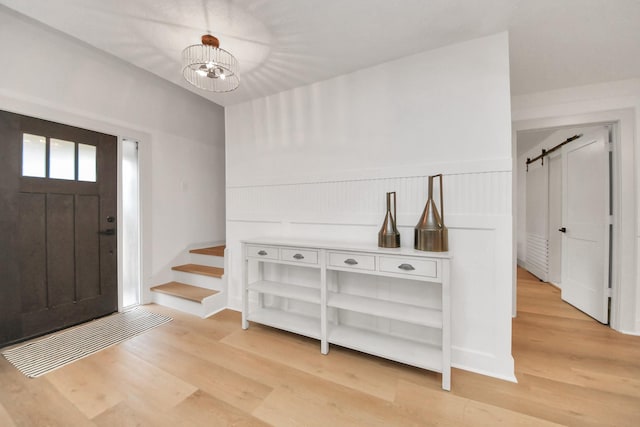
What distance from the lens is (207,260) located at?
10.7 ft

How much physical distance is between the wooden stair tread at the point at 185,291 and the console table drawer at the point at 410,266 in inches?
79.3

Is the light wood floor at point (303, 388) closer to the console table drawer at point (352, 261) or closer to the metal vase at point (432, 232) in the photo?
the console table drawer at point (352, 261)

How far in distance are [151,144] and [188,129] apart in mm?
556

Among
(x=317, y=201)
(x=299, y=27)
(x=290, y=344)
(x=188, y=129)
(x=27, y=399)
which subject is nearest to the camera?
(x=27, y=399)

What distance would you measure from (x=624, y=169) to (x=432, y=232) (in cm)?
232

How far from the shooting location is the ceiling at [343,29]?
150 cm

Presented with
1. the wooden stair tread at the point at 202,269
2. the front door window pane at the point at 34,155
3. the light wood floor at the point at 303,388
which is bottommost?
the light wood floor at the point at 303,388

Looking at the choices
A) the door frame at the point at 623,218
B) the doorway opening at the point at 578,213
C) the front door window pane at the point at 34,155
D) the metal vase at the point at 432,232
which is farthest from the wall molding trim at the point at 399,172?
the front door window pane at the point at 34,155

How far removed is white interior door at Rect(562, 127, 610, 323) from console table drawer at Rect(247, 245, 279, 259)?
3.34 m

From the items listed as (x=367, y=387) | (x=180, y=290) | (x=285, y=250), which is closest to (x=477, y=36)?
(x=285, y=250)

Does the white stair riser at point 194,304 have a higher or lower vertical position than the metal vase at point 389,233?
lower

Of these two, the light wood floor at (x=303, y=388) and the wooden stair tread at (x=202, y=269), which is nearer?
the light wood floor at (x=303, y=388)

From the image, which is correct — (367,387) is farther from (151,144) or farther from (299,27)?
(151,144)

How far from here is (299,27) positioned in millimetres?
1679
